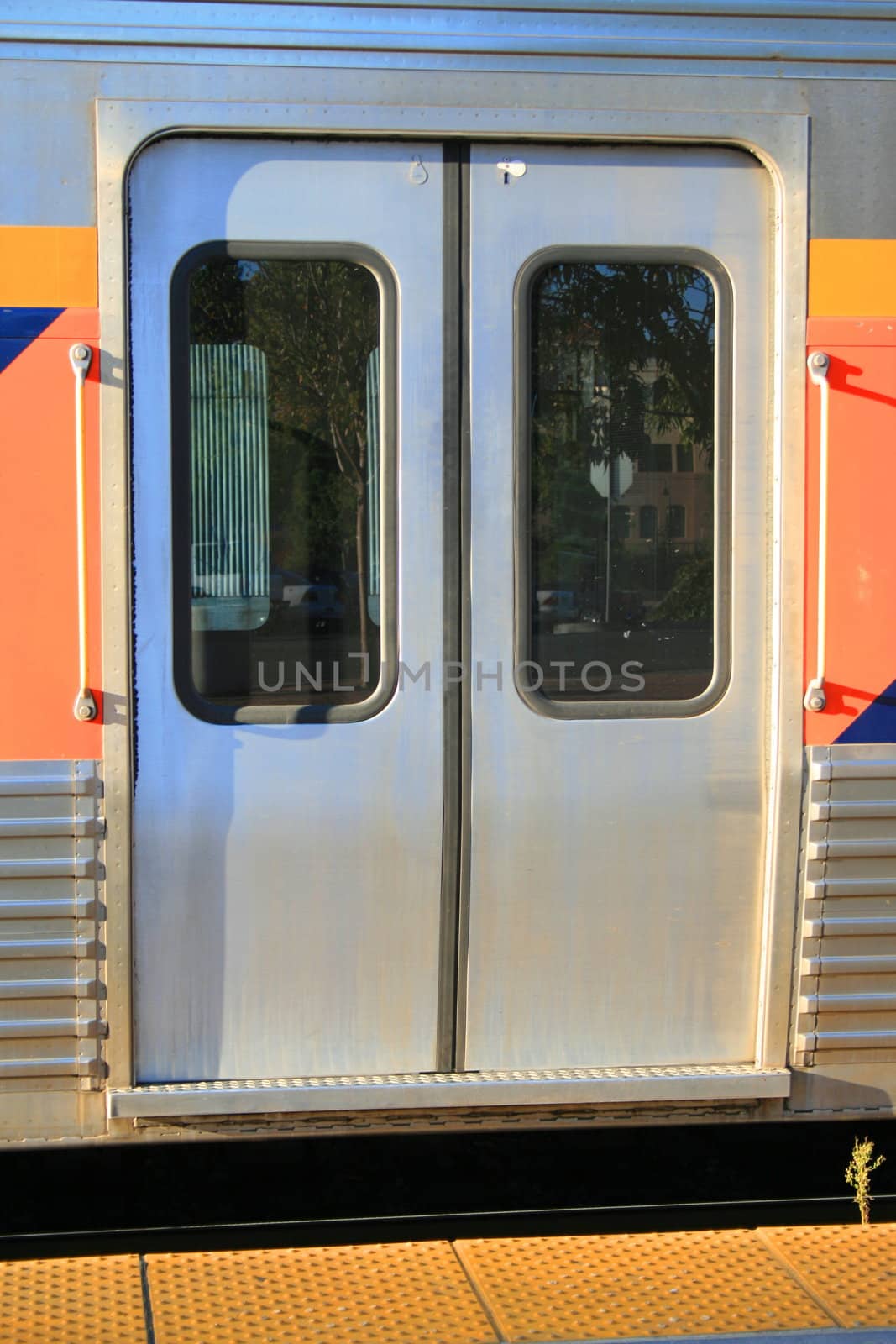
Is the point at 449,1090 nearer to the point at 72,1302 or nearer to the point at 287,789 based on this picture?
the point at 287,789

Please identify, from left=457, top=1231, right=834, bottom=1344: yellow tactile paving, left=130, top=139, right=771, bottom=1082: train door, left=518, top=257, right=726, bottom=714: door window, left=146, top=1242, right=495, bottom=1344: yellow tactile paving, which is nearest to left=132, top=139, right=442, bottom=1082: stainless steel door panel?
left=130, top=139, right=771, bottom=1082: train door

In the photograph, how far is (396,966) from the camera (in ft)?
11.3

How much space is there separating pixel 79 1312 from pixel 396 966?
3.48ft

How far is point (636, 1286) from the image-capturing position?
9.70 ft

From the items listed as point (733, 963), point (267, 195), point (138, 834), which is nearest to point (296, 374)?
point (267, 195)

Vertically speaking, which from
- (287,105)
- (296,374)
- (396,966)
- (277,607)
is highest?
(287,105)

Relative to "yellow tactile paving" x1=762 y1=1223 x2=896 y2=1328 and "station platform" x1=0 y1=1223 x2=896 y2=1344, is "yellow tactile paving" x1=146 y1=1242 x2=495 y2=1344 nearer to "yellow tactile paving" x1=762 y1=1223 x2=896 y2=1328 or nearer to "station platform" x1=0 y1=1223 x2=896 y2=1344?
"station platform" x1=0 y1=1223 x2=896 y2=1344

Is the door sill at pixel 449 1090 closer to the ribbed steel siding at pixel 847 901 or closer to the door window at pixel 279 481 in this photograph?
the ribbed steel siding at pixel 847 901

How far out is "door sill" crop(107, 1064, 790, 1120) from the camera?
3330 mm

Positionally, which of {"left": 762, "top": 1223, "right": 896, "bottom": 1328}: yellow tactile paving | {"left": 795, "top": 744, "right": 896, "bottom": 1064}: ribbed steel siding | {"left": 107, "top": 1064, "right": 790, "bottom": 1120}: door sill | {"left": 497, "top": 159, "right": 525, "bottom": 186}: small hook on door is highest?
{"left": 497, "top": 159, "right": 525, "bottom": 186}: small hook on door

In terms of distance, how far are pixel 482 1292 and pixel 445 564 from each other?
170cm

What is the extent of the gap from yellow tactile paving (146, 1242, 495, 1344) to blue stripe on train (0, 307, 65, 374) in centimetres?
215

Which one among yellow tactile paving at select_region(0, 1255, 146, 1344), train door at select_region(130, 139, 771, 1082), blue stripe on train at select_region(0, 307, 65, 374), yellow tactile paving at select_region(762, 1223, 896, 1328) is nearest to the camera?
yellow tactile paving at select_region(0, 1255, 146, 1344)

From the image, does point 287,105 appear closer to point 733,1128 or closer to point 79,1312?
point 79,1312
